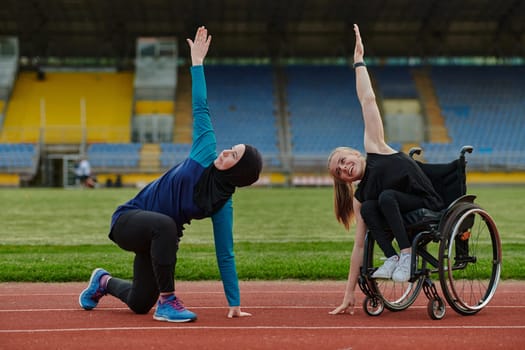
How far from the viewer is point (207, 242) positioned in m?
14.3

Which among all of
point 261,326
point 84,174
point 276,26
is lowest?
point 261,326

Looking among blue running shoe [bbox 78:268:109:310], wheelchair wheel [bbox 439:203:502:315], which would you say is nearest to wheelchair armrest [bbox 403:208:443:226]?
wheelchair wheel [bbox 439:203:502:315]

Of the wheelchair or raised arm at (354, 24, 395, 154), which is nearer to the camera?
the wheelchair

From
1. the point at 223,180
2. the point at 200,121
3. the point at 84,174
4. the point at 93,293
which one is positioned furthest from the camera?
the point at 84,174

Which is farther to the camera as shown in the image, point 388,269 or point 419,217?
point 419,217

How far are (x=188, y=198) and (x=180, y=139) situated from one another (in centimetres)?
3815

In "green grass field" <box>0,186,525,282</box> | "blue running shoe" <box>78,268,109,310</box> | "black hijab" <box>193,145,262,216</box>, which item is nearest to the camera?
"black hijab" <box>193,145,262,216</box>

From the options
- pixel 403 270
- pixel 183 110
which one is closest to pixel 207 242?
pixel 403 270

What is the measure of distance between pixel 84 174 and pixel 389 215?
1299 inches

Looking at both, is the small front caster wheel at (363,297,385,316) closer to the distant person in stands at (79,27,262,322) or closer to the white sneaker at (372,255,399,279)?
the white sneaker at (372,255,399,279)

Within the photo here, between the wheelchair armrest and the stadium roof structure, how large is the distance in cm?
3862

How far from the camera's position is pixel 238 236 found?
1554 cm

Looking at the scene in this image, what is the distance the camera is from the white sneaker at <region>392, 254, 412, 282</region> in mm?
5766

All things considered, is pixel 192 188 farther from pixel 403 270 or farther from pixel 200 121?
pixel 403 270
